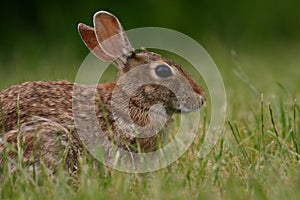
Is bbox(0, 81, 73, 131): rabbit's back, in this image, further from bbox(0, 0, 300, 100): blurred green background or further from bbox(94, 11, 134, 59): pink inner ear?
bbox(0, 0, 300, 100): blurred green background

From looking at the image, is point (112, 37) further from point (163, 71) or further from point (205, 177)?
point (205, 177)

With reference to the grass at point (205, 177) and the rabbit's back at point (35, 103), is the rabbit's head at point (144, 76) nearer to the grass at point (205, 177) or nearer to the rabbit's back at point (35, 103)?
the grass at point (205, 177)

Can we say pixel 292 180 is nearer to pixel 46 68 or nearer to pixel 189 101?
pixel 189 101

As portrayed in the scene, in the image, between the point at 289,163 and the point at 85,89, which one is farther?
the point at 85,89

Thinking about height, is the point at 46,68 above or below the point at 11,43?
below

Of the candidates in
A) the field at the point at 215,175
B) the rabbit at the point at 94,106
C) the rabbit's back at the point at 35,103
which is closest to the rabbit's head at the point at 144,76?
the rabbit at the point at 94,106

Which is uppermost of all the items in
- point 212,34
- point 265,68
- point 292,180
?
point 212,34

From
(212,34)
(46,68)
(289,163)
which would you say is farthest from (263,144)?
(212,34)

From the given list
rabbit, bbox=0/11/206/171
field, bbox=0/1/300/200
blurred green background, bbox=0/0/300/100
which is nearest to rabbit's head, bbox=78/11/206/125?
rabbit, bbox=0/11/206/171
